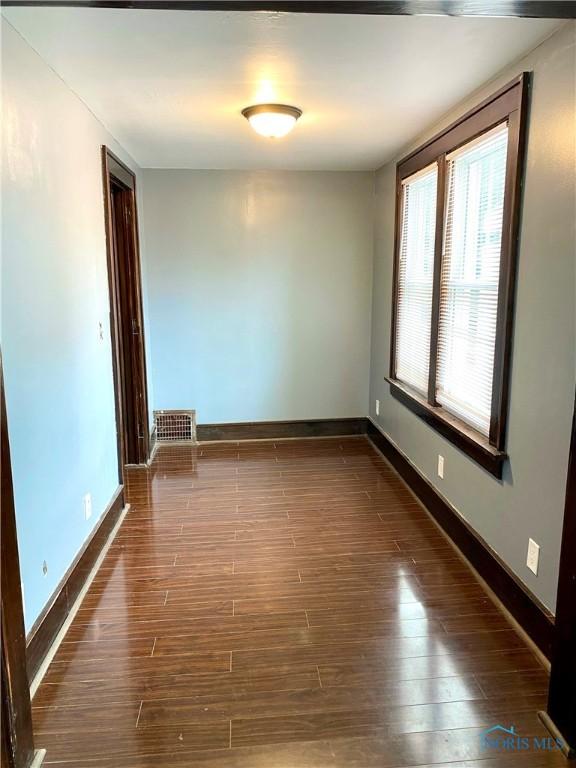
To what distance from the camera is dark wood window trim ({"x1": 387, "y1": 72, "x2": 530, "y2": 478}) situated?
2.19 meters

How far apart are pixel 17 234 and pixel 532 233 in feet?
6.34

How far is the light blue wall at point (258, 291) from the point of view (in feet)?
14.5

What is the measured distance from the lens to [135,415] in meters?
4.16

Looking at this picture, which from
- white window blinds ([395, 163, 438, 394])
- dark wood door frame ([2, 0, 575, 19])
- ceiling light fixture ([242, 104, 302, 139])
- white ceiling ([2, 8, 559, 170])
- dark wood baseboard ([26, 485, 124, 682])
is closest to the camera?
dark wood door frame ([2, 0, 575, 19])

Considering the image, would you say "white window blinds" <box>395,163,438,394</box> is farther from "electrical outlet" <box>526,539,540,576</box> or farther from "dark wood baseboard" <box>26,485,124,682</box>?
"dark wood baseboard" <box>26,485,124,682</box>

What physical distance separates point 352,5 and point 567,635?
184 centimetres

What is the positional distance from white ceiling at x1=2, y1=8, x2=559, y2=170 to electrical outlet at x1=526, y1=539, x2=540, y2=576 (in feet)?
6.24

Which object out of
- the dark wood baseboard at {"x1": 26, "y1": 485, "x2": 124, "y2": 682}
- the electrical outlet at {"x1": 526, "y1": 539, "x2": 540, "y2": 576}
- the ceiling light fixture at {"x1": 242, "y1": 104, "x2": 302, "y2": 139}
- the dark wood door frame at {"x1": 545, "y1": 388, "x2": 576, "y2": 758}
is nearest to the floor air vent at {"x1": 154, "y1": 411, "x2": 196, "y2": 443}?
the dark wood baseboard at {"x1": 26, "y1": 485, "x2": 124, "y2": 682}

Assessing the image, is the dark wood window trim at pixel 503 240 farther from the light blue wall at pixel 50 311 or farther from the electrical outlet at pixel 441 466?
the light blue wall at pixel 50 311

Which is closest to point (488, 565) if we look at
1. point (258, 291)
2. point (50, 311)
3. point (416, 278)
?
point (416, 278)

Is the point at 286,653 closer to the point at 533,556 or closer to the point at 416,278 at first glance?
the point at 533,556

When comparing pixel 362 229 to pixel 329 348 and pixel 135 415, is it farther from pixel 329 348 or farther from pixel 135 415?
pixel 135 415

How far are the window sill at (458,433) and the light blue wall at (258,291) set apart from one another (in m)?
1.13

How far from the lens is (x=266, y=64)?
215 cm
